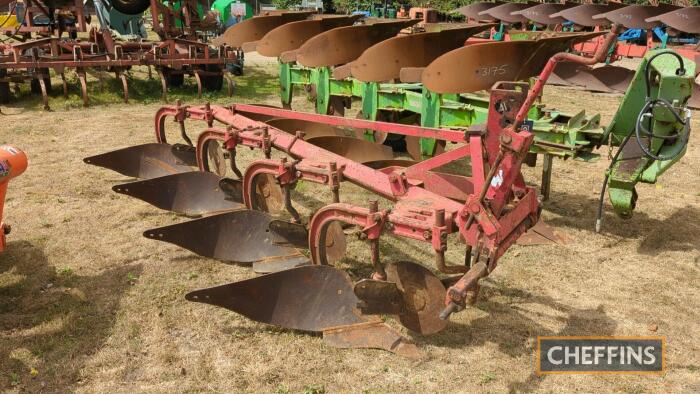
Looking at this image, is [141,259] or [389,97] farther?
[389,97]

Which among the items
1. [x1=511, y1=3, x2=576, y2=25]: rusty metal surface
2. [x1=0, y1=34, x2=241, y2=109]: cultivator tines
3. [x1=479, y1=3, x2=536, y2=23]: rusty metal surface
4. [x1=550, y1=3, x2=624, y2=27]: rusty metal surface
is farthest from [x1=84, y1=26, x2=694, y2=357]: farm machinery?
[x1=479, y1=3, x2=536, y2=23]: rusty metal surface

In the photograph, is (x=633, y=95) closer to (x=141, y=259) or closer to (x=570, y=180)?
(x=570, y=180)

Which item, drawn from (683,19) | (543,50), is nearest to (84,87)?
(543,50)

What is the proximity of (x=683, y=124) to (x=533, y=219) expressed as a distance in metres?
1.49

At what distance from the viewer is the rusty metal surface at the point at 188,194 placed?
462cm

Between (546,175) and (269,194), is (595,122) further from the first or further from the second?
(269,194)

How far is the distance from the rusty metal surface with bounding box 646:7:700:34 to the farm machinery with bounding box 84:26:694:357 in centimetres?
770

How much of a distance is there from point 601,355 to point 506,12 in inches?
484

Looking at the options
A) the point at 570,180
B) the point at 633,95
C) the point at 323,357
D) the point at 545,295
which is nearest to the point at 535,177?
the point at 570,180

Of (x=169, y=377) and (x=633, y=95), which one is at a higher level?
(x=633, y=95)

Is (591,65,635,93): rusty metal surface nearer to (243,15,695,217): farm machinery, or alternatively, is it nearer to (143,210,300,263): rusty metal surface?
(243,15,695,217): farm machinery

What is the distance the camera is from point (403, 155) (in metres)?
6.86

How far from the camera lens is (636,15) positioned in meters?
11.2

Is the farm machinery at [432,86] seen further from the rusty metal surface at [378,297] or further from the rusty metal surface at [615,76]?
the rusty metal surface at [615,76]
